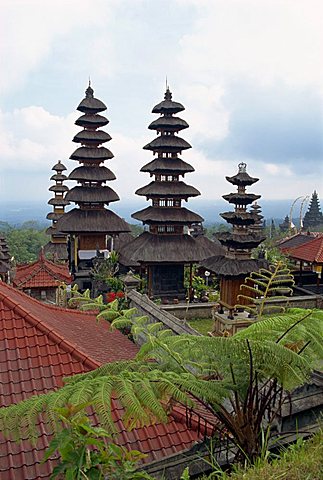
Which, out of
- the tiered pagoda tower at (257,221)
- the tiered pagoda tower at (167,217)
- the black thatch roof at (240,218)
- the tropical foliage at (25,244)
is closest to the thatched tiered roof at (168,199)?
the tiered pagoda tower at (167,217)

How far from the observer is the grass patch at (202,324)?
17.6 meters

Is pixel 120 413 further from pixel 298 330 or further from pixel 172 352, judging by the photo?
pixel 298 330

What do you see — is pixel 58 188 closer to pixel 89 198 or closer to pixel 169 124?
pixel 89 198

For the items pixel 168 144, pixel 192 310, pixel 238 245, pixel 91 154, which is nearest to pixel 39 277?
pixel 91 154

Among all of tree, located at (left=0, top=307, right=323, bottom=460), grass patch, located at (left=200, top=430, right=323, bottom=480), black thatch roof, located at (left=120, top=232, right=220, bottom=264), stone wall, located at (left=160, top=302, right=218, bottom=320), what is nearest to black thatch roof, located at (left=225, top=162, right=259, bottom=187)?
stone wall, located at (left=160, top=302, right=218, bottom=320)

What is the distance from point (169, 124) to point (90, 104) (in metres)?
5.97

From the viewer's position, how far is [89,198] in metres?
25.6

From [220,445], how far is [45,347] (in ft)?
8.78

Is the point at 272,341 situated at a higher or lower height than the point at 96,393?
higher

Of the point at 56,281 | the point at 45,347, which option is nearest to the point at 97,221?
the point at 56,281

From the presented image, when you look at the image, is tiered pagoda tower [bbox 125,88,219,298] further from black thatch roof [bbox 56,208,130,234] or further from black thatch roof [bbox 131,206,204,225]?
black thatch roof [bbox 56,208,130,234]

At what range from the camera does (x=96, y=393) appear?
13.1 feet

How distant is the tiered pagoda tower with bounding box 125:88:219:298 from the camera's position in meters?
22.0

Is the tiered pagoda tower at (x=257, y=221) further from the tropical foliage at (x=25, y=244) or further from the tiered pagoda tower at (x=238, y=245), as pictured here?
the tropical foliage at (x=25, y=244)
